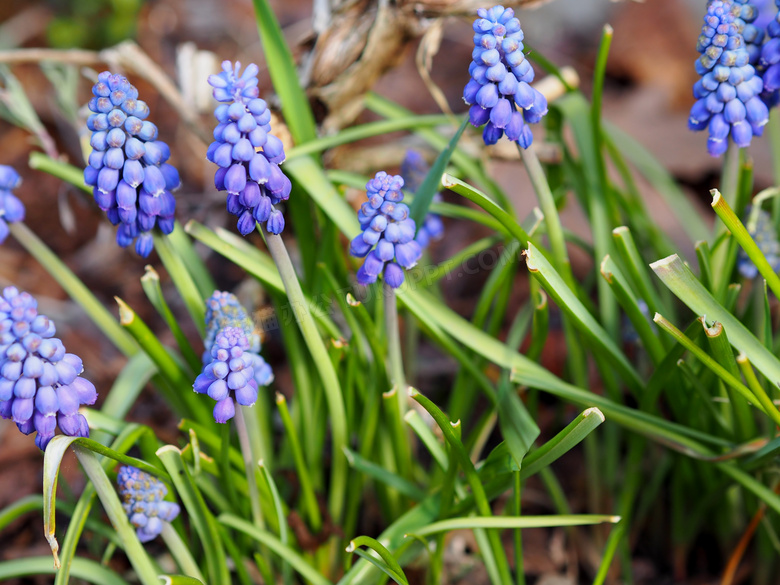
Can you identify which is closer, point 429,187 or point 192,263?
point 429,187

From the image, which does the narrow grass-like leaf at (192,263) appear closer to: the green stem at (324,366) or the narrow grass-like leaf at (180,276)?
the narrow grass-like leaf at (180,276)

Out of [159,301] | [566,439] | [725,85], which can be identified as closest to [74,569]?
[159,301]

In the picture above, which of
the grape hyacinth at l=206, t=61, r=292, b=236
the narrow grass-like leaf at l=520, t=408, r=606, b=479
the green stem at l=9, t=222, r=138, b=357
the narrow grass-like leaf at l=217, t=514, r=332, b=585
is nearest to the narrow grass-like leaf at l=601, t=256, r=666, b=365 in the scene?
the narrow grass-like leaf at l=520, t=408, r=606, b=479

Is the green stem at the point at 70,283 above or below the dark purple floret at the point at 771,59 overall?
below

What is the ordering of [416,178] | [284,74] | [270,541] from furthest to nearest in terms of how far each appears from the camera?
[416,178] → [284,74] → [270,541]

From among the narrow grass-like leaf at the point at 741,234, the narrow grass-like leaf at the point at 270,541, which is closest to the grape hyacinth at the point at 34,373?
the narrow grass-like leaf at the point at 270,541

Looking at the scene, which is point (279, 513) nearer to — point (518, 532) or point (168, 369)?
point (168, 369)

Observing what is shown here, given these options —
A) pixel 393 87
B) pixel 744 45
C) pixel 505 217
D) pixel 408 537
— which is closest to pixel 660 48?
pixel 393 87
